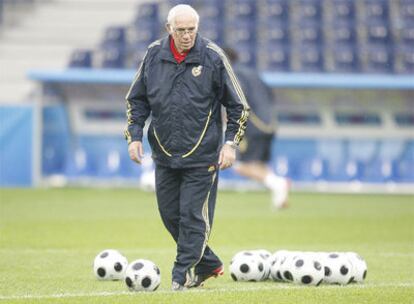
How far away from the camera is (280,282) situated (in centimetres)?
888

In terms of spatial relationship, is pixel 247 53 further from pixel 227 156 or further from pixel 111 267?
pixel 227 156

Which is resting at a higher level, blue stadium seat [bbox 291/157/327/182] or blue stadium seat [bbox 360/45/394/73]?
blue stadium seat [bbox 360/45/394/73]

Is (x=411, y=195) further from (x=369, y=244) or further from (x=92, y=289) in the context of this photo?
(x=92, y=289)

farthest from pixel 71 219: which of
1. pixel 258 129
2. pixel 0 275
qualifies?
pixel 0 275

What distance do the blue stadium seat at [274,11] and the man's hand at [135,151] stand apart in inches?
770

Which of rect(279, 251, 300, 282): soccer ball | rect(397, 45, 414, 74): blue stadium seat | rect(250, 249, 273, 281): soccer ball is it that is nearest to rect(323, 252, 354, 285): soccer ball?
rect(279, 251, 300, 282): soccer ball

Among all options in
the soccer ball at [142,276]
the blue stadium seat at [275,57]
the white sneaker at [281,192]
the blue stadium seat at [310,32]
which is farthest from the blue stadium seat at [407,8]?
the soccer ball at [142,276]

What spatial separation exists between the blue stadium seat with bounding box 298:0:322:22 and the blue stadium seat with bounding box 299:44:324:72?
88 centimetres

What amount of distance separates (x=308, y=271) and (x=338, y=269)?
276 mm

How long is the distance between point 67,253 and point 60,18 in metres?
19.5

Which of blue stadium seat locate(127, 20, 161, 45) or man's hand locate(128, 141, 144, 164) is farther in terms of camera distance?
blue stadium seat locate(127, 20, 161, 45)

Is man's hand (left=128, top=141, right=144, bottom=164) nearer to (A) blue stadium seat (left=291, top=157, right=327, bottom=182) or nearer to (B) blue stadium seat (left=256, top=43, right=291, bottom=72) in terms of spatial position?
(A) blue stadium seat (left=291, top=157, right=327, bottom=182)

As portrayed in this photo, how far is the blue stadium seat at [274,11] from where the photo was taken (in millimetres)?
27703

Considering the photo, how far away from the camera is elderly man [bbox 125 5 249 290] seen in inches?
325
